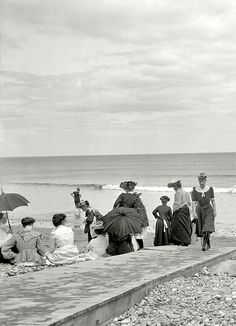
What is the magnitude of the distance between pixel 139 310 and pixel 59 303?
102cm

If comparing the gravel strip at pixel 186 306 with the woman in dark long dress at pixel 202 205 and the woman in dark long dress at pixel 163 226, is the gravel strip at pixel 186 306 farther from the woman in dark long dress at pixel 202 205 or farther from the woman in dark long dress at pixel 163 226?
the woman in dark long dress at pixel 163 226

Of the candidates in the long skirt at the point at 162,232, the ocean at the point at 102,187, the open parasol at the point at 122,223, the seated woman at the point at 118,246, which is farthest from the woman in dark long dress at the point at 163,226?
the ocean at the point at 102,187

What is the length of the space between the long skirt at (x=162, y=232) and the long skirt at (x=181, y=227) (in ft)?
0.71

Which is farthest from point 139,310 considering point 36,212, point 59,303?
point 36,212

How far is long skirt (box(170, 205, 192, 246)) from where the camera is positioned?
34.9 ft

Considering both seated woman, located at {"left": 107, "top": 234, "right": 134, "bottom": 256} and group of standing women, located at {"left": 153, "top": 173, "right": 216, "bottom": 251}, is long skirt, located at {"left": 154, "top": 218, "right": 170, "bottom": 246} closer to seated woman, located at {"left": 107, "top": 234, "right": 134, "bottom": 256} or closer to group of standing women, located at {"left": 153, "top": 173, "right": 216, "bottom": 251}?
group of standing women, located at {"left": 153, "top": 173, "right": 216, "bottom": 251}

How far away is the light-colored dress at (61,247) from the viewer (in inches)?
365

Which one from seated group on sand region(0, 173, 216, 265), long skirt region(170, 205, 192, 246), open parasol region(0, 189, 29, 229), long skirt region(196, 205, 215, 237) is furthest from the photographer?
open parasol region(0, 189, 29, 229)

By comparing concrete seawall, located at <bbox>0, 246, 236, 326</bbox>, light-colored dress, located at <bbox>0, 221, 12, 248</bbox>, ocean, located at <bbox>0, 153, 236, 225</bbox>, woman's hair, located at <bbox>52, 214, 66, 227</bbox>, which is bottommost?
concrete seawall, located at <bbox>0, 246, 236, 326</bbox>

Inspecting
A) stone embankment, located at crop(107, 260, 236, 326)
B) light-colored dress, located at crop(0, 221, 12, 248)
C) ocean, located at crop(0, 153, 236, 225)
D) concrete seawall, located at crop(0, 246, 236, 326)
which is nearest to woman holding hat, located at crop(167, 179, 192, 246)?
concrete seawall, located at crop(0, 246, 236, 326)

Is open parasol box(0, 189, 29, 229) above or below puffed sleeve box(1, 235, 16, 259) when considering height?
above

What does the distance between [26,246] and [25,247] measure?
31 mm

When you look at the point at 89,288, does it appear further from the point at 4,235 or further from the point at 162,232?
the point at 162,232

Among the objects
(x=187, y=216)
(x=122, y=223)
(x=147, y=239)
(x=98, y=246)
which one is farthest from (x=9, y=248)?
(x=147, y=239)
